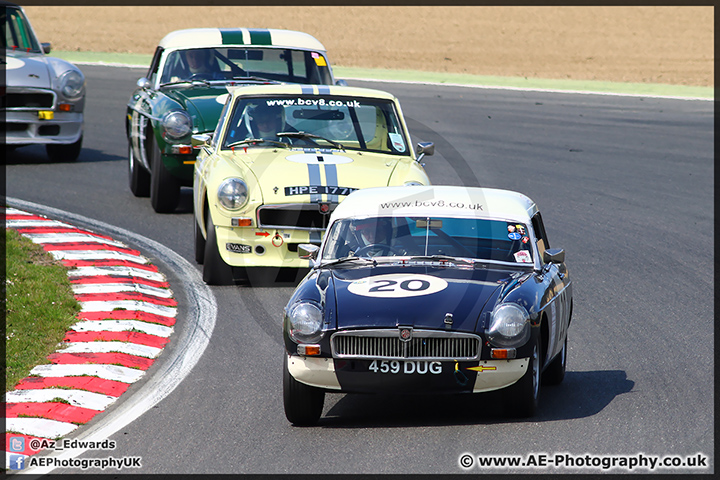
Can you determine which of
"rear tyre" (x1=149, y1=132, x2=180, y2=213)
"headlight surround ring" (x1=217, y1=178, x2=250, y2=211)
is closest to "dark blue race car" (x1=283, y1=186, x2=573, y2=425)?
"headlight surround ring" (x1=217, y1=178, x2=250, y2=211)

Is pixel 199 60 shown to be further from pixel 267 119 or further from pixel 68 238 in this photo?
pixel 68 238

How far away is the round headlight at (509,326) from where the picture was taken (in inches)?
230

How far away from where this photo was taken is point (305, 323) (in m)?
5.93

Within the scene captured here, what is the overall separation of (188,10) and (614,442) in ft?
127

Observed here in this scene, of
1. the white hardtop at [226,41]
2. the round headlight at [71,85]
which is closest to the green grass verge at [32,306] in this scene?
the white hardtop at [226,41]

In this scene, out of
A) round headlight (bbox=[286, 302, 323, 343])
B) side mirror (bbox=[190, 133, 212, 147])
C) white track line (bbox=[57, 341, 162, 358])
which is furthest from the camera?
side mirror (bbox=[190, 133, 212, 147])

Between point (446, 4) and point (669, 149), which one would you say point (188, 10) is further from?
point (669, 149)

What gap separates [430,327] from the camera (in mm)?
5789

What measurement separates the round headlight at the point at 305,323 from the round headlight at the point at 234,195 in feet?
11.4

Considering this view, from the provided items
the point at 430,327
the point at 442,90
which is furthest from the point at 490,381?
the point at 442,90

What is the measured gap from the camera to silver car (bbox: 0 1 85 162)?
47.2 feet

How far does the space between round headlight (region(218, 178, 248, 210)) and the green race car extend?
8.07 feet

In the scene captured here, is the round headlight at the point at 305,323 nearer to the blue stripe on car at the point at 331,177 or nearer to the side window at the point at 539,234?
the side window at the point at 539,234

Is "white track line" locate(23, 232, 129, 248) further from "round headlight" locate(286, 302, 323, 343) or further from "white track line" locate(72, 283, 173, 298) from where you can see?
"round headlight" locate(286, 302, 323, 343)
